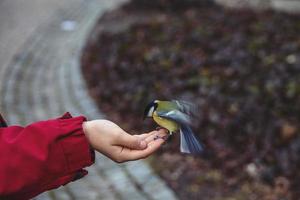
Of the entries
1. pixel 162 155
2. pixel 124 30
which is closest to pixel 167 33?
pixel 124 30

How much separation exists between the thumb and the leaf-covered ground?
2.12 meters

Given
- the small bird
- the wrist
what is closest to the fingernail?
the small bird

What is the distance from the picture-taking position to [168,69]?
5.88 metres

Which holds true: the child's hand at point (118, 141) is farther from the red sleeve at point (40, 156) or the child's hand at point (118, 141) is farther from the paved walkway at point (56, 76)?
the paved walkway at point (56, 76)

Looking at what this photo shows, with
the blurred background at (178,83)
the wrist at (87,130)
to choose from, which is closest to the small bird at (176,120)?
the wrist at (87,130)

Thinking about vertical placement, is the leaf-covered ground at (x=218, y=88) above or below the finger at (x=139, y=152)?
below

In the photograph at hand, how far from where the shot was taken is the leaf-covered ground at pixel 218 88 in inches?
168

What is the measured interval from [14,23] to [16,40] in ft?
3.62

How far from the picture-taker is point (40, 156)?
1.76 m

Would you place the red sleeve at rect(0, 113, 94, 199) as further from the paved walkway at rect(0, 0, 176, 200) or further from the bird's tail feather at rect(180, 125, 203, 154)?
the paved walkway at rect(0, 0, 176, 200)

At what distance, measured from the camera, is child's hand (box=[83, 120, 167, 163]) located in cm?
198

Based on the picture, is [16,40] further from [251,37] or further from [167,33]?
[251,37]

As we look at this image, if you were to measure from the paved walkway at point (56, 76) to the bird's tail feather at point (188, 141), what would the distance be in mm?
2152

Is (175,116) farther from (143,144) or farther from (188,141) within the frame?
→ (143,144)
